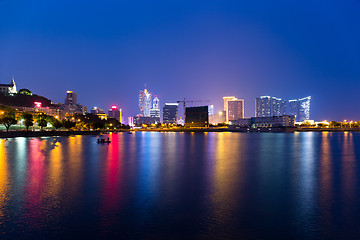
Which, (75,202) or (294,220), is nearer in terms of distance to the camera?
(294,220)

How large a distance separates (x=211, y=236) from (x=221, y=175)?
63.2 ft

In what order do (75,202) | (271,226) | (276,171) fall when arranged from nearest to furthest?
(271,226)
(75,202)
(276,171)

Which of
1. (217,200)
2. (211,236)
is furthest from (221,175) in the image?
(211,236)

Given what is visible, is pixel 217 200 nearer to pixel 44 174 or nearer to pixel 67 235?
pixel 67 235

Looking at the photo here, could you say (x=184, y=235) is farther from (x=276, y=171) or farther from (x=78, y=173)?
(x=276, y=171)

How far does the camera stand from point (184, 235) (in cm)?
1378

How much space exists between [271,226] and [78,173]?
25334 mm

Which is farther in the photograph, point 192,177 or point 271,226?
point 192,177

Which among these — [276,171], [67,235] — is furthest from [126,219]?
[276,171]

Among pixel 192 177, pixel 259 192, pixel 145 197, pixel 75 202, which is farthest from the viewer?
pixel 192 177

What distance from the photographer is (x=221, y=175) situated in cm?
3256

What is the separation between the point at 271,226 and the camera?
1505 centimetres

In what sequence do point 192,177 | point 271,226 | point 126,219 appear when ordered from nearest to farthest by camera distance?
point 271,226 < point 126,219 < point 192,177

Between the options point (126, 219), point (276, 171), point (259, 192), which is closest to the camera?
point (126, 219)
